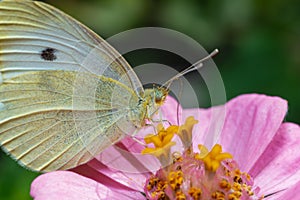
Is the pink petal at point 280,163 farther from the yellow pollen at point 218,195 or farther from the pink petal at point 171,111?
A: the pink petal at point 171,111

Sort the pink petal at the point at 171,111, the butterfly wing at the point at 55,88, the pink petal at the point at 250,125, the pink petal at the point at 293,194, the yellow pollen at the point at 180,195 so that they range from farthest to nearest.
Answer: the pink petal at the point at 171,111 → the pink petal at the point at 250,125 → the butterfly wing at the point at 55,88 → the yellow pollen at the point at 180,195 → the pink petal at the point at 293,194

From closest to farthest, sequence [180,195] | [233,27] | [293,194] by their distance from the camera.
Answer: [293,194], [180,195], [233,27]

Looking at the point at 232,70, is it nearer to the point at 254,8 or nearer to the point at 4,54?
the point at 254,8

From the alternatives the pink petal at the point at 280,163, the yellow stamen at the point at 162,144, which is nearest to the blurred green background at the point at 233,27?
the pink petal at the point at 280,163

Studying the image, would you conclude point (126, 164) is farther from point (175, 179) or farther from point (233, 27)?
point (233, 27)

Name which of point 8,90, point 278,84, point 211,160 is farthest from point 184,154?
point 278,84

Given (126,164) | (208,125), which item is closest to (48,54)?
(126,164)

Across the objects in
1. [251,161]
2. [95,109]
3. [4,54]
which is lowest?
[251,161]

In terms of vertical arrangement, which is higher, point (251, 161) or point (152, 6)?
point (152, 6)
